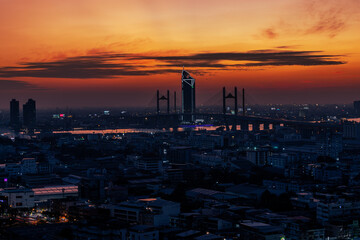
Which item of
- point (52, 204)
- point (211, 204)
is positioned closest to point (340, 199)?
point (211, 204)

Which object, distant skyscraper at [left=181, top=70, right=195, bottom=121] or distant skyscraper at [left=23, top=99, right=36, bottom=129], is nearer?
distant skyscraper at [left=23, top=99, right=36, bottom=129]

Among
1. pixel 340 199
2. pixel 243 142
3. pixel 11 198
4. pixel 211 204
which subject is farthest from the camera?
pixel 243 142

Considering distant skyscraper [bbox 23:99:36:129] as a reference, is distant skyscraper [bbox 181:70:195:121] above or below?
above

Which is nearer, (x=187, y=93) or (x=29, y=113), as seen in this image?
(x=29, y=113)

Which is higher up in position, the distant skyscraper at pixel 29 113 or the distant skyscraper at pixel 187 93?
the distant skyscraper at pixel 187 93

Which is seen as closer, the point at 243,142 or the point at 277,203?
the point at 277,203

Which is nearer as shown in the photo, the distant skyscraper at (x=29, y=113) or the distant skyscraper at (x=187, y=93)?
the distant skyscraper at (x=29, y=113)

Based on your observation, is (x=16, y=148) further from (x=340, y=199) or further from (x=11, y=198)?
(x=340, y=199)

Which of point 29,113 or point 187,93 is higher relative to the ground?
point 187,93
